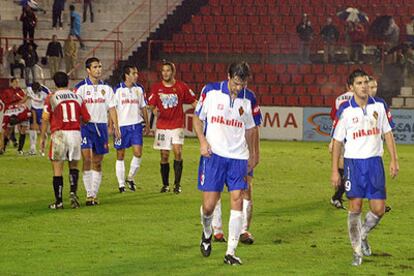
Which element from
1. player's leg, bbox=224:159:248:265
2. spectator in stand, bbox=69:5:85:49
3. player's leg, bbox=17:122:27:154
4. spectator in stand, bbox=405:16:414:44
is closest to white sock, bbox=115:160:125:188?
player's leg, bbox=224:159:248:265

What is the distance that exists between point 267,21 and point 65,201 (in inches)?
1026

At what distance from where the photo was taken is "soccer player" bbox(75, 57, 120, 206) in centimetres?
1706

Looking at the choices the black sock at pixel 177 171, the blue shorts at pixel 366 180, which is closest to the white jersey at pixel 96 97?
the black sock at pixel 177 171

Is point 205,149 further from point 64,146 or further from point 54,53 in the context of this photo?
point 54,53

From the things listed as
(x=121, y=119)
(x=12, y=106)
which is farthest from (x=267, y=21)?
(x=121, y=119)

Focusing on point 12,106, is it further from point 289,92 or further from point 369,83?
point 369,83

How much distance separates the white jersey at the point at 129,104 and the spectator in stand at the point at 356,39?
67.3 feet

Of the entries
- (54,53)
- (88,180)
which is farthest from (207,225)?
(54,53)

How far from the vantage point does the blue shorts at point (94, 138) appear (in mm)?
17156

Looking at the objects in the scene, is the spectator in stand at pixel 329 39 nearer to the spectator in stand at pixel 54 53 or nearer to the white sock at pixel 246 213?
the spectator in stand at pixel 54 53

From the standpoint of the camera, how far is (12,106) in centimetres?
2923

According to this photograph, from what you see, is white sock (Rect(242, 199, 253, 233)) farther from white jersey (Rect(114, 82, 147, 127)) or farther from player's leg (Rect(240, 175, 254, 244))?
white jersey (Rect(114, 82, 147, 127))

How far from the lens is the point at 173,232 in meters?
14.1

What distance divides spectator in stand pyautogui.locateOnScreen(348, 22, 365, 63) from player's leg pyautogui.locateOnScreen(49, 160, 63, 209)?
24154 mm
